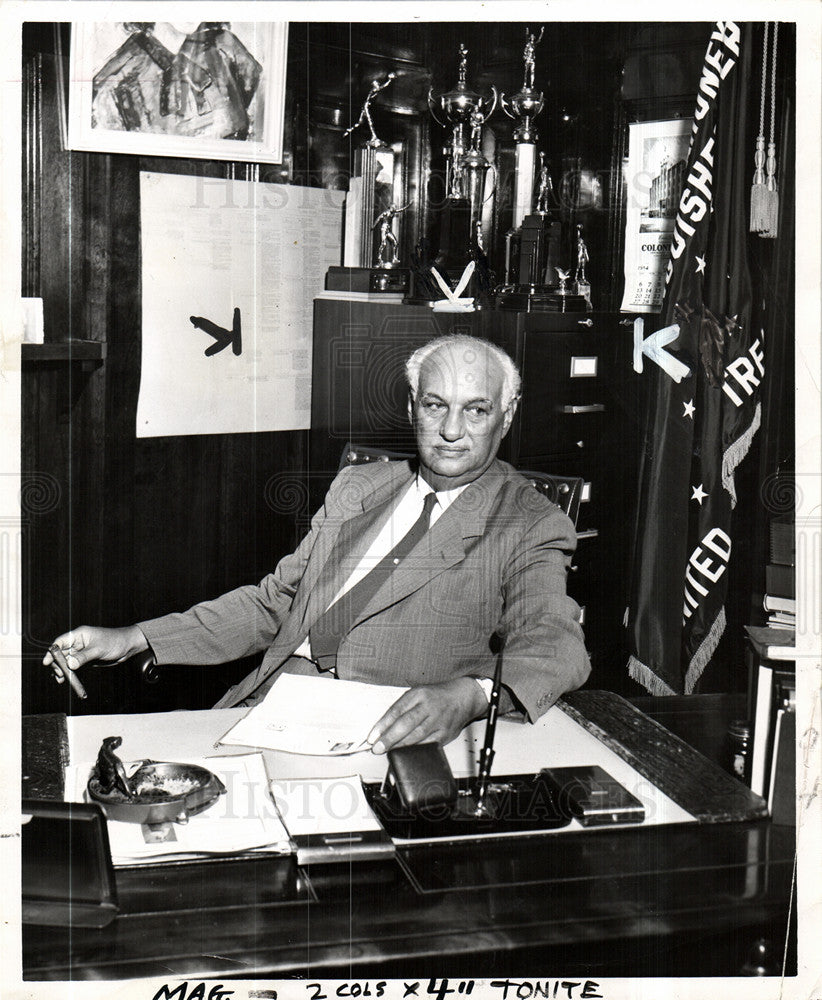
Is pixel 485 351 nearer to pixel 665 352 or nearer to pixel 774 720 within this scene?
pixel 665 352

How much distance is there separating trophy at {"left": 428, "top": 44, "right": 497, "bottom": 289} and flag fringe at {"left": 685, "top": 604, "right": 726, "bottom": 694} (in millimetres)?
1754

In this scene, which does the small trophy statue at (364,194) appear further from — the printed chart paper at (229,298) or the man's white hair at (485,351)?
the man's white hair at (485,351)

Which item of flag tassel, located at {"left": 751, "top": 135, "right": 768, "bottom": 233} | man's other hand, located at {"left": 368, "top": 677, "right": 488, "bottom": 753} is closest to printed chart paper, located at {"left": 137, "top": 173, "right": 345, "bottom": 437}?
flag tassel, located at {"left": 751, "top": 135, "right": 768, "bottom": 233}

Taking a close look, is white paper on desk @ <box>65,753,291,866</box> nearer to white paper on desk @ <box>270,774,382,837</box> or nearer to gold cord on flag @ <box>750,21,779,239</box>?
white paper on desk @ <box>270,774,382,837</box>

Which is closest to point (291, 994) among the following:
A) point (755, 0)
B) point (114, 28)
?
point (755, 0)

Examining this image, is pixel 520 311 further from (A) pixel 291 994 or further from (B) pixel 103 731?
(A) pixel 291 994

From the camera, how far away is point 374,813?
147cm

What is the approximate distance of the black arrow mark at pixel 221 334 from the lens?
3473 mm

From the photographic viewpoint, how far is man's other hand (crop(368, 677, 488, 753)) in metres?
1.69

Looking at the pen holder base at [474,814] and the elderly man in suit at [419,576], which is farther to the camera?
the elderly man in suit at [419,576]

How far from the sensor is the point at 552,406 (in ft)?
12.0

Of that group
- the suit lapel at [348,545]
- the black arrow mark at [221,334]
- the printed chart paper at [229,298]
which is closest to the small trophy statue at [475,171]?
the printed chart paper at [229,298]

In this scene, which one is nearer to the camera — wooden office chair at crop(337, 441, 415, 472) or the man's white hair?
the man's white hair

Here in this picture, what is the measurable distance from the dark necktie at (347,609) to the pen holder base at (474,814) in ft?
2.77
